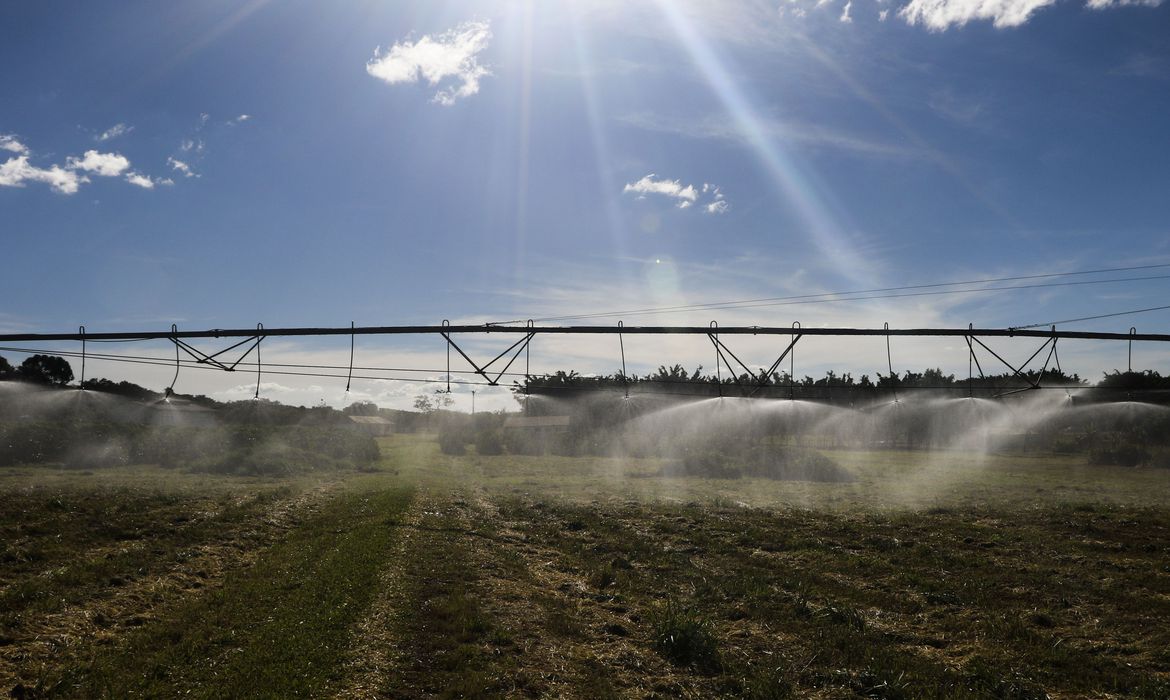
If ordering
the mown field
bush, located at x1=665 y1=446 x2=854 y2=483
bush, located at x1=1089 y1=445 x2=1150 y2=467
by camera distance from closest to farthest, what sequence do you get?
the mown field → bush, located at x1=1089 y1=445 x2=1150 y2=467 → bush, located at x1=665 y1=446 x2=854 y2=483

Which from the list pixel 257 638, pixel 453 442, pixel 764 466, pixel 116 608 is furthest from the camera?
pixel 453 442

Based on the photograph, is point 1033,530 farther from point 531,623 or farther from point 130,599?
point 130,599

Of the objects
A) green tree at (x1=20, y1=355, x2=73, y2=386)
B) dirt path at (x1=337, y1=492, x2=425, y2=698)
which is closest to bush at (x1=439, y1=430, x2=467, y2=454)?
green tree at (x1=20, y1=355, x2=73, y2=386)

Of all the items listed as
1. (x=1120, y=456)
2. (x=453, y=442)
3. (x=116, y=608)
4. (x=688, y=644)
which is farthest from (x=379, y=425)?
(x=688, y=644)

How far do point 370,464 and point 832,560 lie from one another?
2103 inches

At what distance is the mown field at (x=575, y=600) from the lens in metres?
11.0

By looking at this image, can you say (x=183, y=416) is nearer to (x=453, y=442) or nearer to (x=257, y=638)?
(x=453, y=442)

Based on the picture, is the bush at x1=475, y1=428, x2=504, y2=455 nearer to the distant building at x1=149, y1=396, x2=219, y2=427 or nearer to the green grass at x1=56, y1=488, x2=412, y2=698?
the distant building at x1=149, y1=396, x2=219, y2=427

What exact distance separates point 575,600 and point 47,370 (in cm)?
8090

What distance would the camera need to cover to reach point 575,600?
16.5 m

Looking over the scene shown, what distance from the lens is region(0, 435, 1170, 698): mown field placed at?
36.2ft

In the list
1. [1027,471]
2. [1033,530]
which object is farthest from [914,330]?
[1027,471]

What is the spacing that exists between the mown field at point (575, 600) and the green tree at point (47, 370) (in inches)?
2079

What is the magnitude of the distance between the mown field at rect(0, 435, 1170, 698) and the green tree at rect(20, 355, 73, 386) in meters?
52.8
